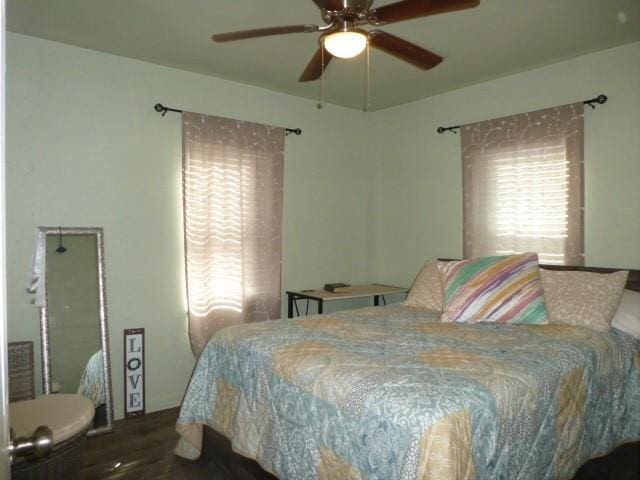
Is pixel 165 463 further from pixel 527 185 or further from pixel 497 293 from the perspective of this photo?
pixel 527 185

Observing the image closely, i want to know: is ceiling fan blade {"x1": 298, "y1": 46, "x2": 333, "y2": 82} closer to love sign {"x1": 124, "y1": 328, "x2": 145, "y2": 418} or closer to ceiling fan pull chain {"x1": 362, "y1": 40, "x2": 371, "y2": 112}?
ceiling fan pull chain {"x1": 362, "y1": 40, "x2": 371, "y2": 112}

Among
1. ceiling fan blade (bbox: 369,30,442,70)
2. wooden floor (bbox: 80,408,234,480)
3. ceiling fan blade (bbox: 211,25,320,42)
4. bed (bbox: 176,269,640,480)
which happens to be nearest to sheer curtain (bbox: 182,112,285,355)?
wooden floor (bbox: 80,408,234,480)

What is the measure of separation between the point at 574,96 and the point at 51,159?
352cm

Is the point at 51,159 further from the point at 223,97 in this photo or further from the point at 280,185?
the point at 280,185

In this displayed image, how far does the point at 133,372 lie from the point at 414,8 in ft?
9.29

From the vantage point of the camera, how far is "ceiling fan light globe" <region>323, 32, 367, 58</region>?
72.1 inches

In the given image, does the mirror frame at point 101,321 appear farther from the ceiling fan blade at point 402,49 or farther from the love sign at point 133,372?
the ceiling fan blade at point 402,49

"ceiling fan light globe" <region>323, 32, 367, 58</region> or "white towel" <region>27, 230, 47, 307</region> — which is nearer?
"ceiling fan light globe" <region>323, 32, 367, 58</region>

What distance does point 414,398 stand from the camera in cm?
143

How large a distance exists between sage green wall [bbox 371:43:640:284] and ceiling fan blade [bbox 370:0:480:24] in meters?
1.85

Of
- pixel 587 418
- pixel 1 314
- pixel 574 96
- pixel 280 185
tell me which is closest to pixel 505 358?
pixel 587 418

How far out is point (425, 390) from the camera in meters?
1.48

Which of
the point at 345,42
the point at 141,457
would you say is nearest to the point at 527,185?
the point at 345,42

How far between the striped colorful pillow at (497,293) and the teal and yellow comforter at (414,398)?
110 mm
